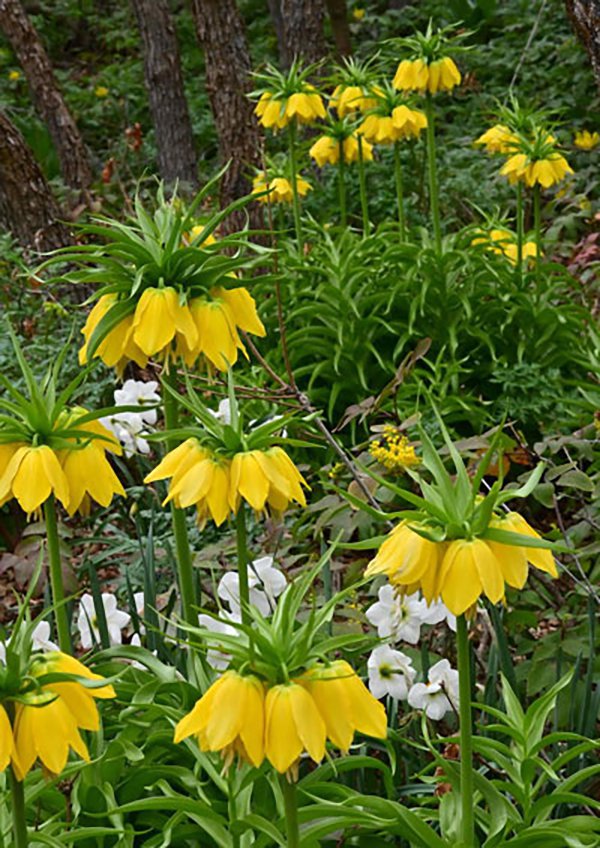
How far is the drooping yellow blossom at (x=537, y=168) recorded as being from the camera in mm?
4238

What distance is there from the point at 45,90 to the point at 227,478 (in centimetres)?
596

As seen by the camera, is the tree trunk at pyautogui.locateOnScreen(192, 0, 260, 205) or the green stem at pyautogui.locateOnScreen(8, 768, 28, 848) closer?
the green stem at pyautogui.locateOnScreen(8, 768, 28, 848)

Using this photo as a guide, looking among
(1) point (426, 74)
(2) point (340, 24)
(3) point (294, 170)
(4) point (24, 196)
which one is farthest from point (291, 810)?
(2) point (340, 24)

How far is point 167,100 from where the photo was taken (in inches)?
355

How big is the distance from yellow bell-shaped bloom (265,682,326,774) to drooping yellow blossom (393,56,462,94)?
331 centimetres

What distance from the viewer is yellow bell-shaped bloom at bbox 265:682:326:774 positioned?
1.32 m

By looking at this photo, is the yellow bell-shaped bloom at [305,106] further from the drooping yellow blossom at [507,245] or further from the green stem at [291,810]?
the green stem at [291,810]

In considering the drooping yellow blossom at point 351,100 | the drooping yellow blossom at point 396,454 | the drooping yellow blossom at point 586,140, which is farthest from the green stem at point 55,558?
the drooping yellow blossom at point 586,140

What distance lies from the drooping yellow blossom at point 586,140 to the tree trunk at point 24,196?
3594 mm

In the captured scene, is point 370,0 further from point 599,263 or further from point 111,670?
point 111,670

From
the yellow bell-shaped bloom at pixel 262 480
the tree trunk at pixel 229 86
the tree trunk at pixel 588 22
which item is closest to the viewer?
the yellow bell-shaped bloom at pixel 262 480

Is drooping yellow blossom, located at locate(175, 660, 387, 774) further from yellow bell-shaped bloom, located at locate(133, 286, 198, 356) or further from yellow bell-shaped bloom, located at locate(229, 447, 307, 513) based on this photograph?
yellow bell-shaped bloom, located at locate(133, 286, 198, 356)

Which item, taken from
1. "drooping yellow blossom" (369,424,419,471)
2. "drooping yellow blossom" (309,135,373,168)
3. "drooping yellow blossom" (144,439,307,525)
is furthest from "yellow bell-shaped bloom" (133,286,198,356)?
"drooping yellow blossom" (309,135,373,168)

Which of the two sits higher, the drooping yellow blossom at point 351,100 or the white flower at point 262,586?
the drooping yellow blossom at point 351,100
